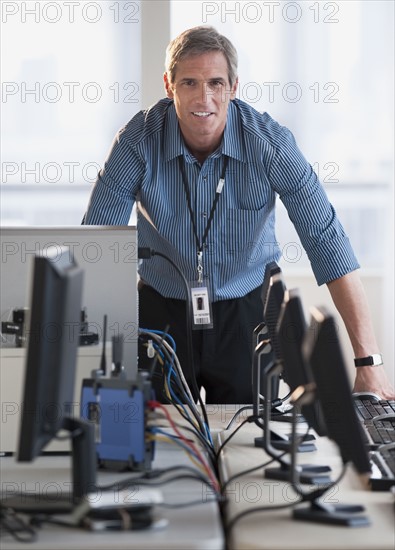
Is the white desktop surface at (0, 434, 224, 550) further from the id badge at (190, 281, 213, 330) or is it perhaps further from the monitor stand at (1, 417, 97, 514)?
the id badge at (190, 281, 213, 330)

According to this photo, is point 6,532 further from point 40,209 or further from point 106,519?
point 40,209

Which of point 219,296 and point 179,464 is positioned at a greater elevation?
point 219,296

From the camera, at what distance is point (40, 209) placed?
5133 millimetres

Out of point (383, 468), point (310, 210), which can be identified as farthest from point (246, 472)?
point (310, 210)

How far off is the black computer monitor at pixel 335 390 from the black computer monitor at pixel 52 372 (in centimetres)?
40

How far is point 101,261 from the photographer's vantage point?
209cm

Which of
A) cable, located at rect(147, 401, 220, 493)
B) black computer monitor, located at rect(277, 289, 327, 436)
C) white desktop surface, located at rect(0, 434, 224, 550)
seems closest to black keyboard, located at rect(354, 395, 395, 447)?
black computer monitor, located at rect(277, 289, 327, 436)

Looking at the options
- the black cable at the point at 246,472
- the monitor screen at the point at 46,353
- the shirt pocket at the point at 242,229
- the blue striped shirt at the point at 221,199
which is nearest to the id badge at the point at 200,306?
the blue striped shirt at the point at 221,199

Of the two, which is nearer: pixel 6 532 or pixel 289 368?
pixel 6 532

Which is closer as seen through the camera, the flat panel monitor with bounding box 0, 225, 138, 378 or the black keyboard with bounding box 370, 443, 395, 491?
the black keyboard with bounding box 370, 443, 395, 491

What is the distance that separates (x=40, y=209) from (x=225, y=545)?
3.81 metres

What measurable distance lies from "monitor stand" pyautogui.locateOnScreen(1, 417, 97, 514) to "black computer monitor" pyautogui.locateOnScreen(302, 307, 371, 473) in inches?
15.8

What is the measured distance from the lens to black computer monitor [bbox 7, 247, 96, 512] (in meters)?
1.43

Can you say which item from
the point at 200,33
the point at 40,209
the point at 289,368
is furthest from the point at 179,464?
the point at 40,209
